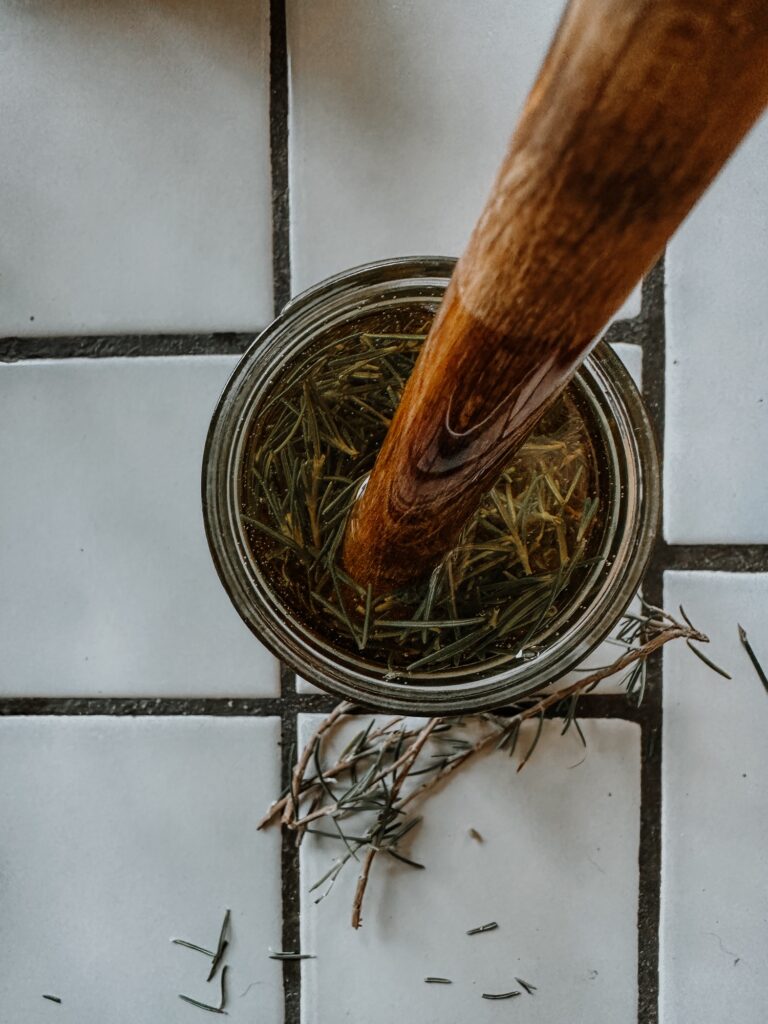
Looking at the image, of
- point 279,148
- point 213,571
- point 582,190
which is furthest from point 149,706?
point 582,190

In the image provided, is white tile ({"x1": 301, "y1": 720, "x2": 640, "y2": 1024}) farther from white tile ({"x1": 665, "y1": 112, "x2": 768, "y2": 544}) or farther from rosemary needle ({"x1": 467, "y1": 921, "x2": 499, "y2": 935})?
white tile ({"x1": 665, "y1": 112, "x2": 768, "y2": 544})

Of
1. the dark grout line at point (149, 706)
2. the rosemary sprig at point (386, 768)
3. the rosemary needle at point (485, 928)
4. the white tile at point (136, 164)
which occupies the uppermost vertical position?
the white tile at point (136, 164)

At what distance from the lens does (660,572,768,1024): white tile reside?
20.2 inches

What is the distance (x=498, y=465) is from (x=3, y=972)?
1.37 feet

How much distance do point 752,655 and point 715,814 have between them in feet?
0.27

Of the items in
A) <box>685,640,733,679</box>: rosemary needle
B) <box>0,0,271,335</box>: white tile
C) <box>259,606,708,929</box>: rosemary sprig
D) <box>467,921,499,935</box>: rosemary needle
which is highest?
<box>0,0,271,335</box>: white tile

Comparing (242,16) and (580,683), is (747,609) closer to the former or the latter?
(580,683)

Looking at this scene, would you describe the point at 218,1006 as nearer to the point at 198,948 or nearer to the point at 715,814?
the point at 198,948

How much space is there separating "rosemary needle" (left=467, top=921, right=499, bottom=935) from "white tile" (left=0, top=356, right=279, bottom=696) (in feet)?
0.53

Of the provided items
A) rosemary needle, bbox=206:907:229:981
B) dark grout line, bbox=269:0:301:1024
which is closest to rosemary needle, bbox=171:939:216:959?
rosemary needle, bbox=206:907:229:981

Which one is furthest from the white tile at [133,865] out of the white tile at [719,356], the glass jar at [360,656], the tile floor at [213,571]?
the white tile at [719,356]

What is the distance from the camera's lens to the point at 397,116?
51 centimetres

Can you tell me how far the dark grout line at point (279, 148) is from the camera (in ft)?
1.67

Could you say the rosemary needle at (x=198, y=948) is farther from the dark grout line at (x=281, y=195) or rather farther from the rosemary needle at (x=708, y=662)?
the rosemary needle at (x=708, y=662)
